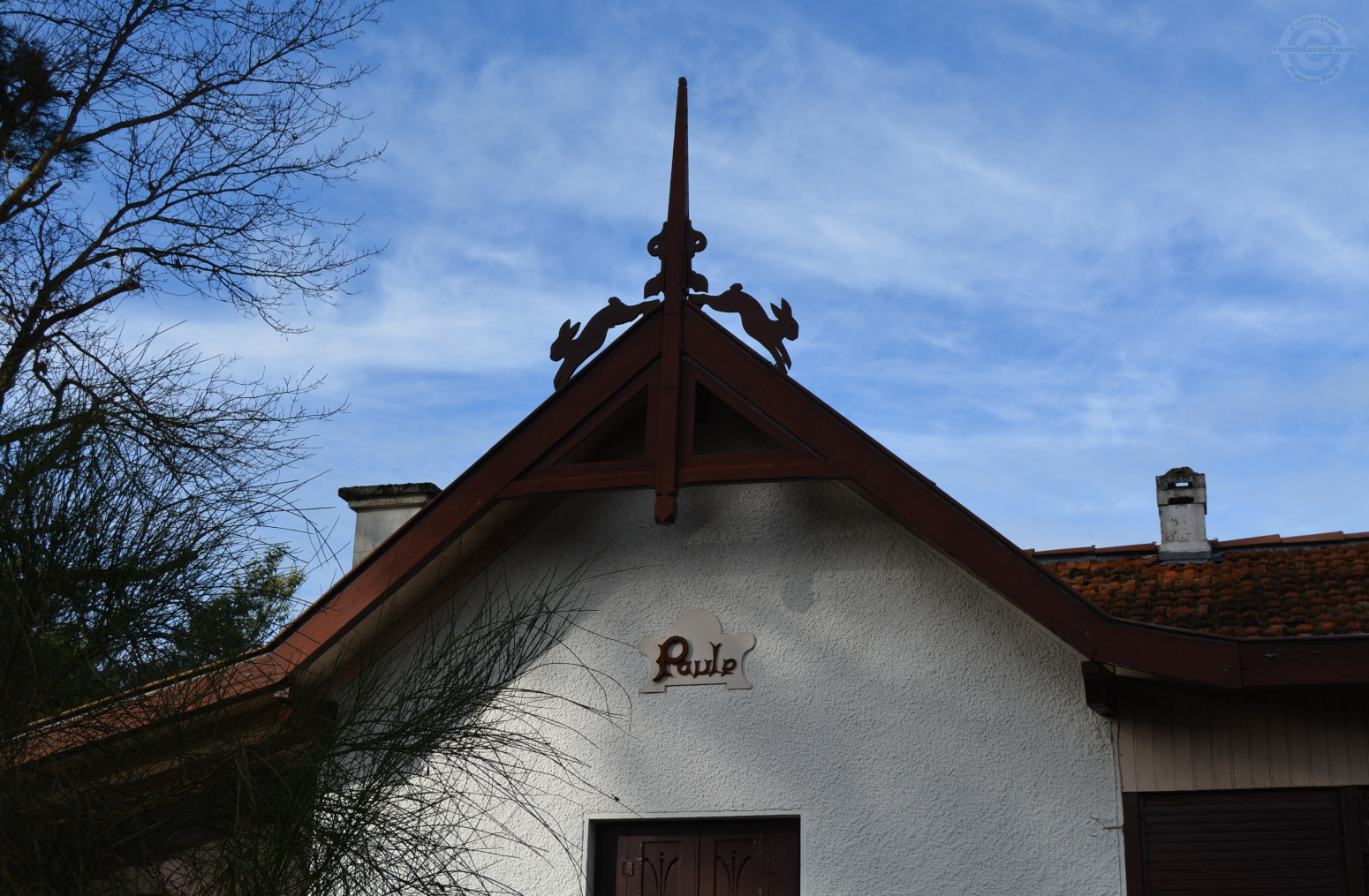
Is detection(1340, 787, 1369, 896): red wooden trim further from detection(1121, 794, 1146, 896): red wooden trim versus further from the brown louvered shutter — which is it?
detection(1121, 794, 1146, 896): red wooden trim

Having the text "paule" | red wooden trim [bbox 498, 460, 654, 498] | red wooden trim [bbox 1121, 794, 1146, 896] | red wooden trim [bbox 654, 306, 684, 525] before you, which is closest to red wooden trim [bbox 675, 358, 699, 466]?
red wooden trim [bbox 654, 306, 684, 525]

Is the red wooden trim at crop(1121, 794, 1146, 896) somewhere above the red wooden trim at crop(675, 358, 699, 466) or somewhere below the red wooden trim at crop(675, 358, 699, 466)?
below

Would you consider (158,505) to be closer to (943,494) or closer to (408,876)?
(408,876)

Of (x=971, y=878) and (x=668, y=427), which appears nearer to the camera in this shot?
(x=971, y=878)

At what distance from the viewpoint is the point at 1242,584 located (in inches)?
317

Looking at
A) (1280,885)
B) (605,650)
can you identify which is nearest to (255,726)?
(605,650)

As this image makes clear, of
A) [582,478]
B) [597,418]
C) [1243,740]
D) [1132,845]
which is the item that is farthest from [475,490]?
[1243,740]

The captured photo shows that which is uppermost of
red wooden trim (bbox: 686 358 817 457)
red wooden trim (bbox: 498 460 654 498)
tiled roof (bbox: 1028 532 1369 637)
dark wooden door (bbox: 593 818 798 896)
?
red wooden trim (bbox: 686 358 817 457)

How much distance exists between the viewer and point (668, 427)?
750 cm

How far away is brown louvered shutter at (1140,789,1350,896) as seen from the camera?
645cm

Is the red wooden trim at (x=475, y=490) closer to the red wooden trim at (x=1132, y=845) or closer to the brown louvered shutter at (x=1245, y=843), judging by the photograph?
the red wooden trim at (x=1132, y=845)

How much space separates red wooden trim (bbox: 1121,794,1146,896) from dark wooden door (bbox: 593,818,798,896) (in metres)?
1.65

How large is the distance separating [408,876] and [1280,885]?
4214mm

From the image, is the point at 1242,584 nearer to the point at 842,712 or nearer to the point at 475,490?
the point at 842,712
